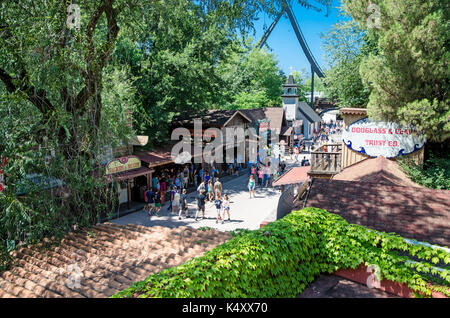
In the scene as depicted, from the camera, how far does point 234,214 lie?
16.5 m

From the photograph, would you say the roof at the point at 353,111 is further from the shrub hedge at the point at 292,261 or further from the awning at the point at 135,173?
the awning at the point at 135,173

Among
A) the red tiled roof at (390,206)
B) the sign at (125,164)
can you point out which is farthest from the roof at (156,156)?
the red tiled roof at (390,206)

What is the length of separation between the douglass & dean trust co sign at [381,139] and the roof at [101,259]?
1006 cm

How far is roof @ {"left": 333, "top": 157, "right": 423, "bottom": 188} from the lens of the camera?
1147 cm

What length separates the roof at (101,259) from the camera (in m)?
5.71

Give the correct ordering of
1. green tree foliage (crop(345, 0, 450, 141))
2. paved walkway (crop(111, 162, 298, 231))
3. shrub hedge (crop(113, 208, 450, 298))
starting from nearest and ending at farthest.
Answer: shrub hedge (crop(113, 208, 450, 298)) → green tree foliage (crop(345, 0, 450, 141)) → paved walkway (crop(111, 162, 298, 231))

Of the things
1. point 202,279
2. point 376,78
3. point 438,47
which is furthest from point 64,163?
point 438,47

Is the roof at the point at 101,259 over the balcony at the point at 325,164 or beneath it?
beneath

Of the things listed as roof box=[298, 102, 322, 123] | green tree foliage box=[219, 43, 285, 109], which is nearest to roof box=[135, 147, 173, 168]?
green tree foliage box=[219, 43, 285, 109]

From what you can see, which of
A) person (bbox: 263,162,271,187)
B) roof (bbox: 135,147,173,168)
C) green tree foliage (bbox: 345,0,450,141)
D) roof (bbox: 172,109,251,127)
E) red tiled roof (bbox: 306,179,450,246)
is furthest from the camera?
roof (bbox: 172,109,251,127)

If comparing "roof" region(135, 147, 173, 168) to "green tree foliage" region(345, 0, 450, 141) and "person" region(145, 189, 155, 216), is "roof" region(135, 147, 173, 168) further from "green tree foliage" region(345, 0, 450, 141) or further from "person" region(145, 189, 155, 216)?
"green tree foliage" region(345, 0, 450, 141)

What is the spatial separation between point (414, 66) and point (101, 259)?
1149 centimetres

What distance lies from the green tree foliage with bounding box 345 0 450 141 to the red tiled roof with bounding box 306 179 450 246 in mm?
4356
